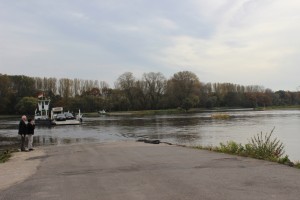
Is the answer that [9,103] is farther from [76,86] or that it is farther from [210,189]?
[210,189]

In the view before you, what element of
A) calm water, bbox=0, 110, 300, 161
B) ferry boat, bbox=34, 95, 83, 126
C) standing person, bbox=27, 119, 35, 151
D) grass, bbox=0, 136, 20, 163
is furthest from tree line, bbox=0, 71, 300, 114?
standing person, bbox=27, 119, 35, 151

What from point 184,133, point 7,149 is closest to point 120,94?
point 184,133

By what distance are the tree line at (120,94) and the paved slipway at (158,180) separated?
11488cm

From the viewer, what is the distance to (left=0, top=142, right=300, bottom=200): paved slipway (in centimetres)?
834

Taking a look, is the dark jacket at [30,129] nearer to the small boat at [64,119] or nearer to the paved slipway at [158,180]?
the paved slipway at [158,180]

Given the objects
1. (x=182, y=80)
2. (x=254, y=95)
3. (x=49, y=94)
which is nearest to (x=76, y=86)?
(x=49, y=94)

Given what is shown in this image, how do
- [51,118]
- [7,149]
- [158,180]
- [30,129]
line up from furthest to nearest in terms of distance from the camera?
[51,118]
[7,149]
[30,129]
[158,180]

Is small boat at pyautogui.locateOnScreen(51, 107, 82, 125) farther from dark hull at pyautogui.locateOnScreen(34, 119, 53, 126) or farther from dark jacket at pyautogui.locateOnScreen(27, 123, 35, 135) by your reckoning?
dark jacket at pyautogui.locateOnScreen(27, 123, 35, 135)

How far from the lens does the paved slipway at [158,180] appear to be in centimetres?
834

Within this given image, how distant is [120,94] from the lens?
147 meters

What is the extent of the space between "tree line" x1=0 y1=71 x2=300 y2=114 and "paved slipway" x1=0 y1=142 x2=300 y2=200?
115 metres

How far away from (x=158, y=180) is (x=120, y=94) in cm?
13786

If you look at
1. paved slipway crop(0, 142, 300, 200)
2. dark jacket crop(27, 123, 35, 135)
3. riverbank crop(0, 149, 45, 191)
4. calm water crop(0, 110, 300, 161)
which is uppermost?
dark jacket crop(27, 123, 35, 135)

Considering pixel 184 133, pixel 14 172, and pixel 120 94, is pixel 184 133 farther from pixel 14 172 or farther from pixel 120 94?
pixel 120 94
